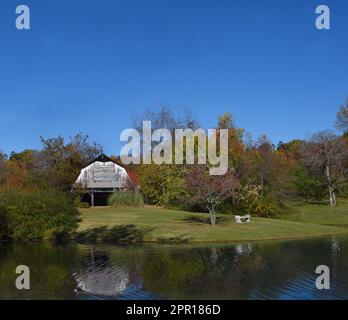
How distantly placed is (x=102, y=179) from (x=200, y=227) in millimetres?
28720

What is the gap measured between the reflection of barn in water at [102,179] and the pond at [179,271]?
29.6 m

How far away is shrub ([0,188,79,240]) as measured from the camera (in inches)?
1409

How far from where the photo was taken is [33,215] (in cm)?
3631

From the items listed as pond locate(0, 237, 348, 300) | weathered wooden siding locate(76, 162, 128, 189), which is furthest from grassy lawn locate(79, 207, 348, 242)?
weathered wooden siding locate(76, 162, 128, 189)

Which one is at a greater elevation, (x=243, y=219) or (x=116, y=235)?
(x=243, y=219)

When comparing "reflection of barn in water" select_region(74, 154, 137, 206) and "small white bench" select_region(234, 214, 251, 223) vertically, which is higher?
"reflection of barn in water" select_region(74, 154, 137, 206)

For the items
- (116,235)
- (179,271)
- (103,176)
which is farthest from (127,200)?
(179,271)

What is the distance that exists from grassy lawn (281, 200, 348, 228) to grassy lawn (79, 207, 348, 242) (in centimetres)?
1008

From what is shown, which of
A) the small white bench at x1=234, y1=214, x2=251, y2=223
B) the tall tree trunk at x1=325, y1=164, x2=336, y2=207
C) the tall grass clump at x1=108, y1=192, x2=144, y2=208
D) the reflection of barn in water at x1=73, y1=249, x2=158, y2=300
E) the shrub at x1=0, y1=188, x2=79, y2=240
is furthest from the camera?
the tall tree trunk at x1=325, y1=164, x2=336, y2=207

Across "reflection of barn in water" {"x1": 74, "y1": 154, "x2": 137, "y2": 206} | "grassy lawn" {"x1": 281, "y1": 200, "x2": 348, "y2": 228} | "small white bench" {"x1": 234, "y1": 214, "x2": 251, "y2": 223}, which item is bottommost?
"grassy lawn" {"x1": 281, "y1": 200, "x2": 348, "y2": 228}

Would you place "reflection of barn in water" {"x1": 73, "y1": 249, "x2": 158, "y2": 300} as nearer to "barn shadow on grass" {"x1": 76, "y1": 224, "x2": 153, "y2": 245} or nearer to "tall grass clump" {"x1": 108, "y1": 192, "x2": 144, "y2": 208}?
"barn shadow on grass" {"x1": 76, "y1": 224, "x2": 153, "y2": 245}

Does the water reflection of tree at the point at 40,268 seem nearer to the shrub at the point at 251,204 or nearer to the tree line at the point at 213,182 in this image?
the tree line at the point at 213,182

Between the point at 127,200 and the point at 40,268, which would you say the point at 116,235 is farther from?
the point at 127,200

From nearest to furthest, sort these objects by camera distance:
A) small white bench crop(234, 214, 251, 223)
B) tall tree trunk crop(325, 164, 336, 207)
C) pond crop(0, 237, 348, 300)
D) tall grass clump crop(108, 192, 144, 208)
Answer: pond crop(0, 237, 348, 300), small white bench crop(234, 214, 251, 223), tall grass clump crop(108, 192, 144, 208), tall tree trunk crop(325, 164, 336, 207)
